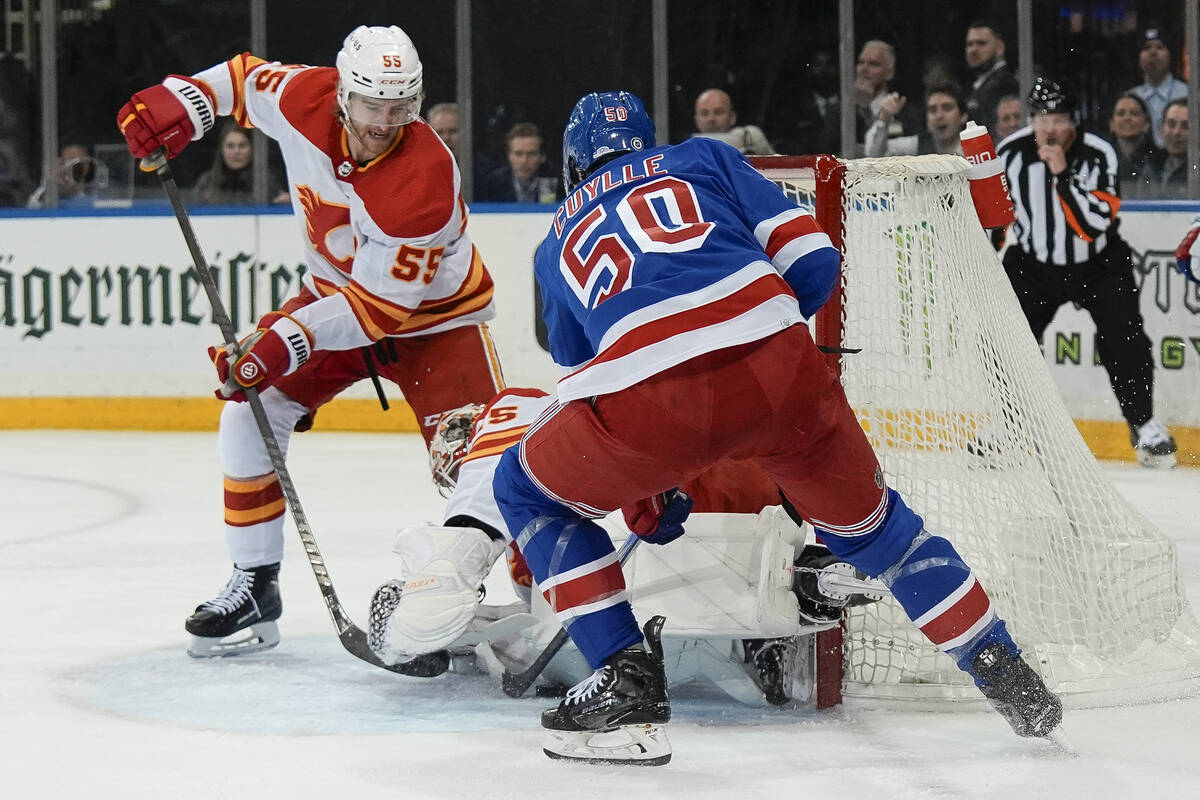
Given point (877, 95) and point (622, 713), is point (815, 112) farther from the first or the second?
point (622, 713)

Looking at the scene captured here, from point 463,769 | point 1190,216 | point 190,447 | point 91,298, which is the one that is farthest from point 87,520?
point 1190,216

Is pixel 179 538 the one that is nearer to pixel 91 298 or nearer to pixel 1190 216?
pixel 91 298

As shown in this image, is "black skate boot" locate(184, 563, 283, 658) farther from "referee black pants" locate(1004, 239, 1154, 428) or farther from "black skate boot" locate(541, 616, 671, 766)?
"referee black pants" locate(1004, 239, 1154, 428)

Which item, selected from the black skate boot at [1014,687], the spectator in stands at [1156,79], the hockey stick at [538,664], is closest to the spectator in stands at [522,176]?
the spectator in stands at [1156,79]

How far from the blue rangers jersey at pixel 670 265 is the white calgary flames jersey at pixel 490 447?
29 cm

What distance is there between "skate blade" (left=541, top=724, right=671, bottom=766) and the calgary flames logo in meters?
1.17

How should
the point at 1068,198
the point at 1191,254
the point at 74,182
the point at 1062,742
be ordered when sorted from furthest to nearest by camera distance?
1. the point at 74,182
2. the point at 1068,198
3. the point at 1191,254
4. the point at 1062,742

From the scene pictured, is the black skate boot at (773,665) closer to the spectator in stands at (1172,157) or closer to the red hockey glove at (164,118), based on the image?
the red hockey glove at (164,118)

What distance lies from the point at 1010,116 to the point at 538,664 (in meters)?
3.89

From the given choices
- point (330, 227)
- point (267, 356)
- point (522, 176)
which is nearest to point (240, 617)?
point (267, 356)

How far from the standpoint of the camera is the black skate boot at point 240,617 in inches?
120

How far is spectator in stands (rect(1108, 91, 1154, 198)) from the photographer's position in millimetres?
5844

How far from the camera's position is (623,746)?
7.56 feet

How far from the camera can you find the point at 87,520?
4.54 metres
